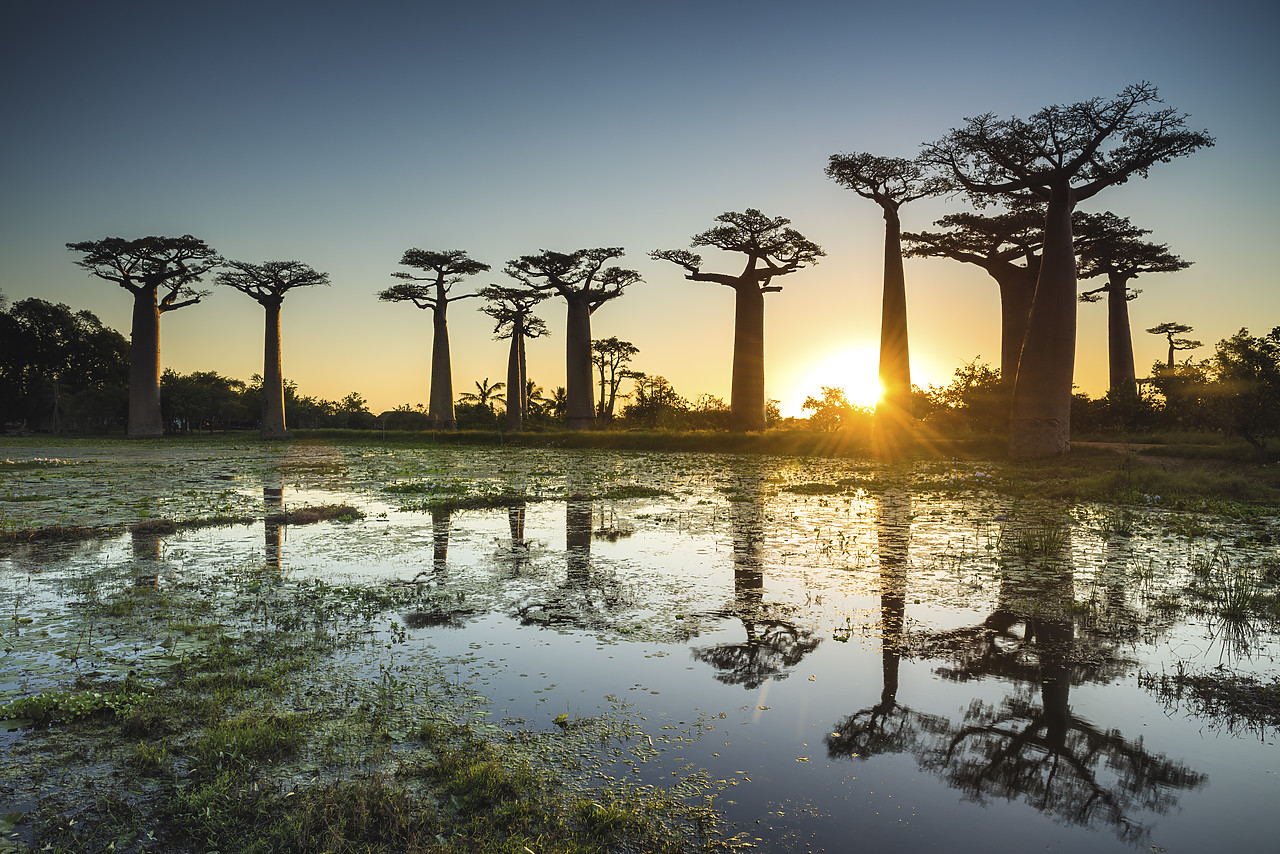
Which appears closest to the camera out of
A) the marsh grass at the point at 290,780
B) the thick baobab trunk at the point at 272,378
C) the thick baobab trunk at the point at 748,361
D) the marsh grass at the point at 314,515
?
the marsh grass at the point at 290,780

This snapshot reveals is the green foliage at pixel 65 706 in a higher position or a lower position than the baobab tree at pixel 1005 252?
lower

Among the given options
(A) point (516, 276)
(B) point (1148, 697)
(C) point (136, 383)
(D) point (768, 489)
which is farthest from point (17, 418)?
(B) point (1148, 697)

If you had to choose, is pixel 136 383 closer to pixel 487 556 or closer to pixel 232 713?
pixel 487 556

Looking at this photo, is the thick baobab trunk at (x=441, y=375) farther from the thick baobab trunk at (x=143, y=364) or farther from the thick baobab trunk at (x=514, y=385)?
the thick baobab trunk at (x=143, y=364)

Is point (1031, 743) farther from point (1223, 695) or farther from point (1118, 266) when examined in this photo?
point (1118, 266)

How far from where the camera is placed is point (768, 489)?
12492 mm

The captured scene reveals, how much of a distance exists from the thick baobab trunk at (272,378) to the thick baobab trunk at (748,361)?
2285 centimetres

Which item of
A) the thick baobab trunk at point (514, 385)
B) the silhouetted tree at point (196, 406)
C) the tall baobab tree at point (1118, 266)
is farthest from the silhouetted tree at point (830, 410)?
the silhouetted tree at point (196, 406)

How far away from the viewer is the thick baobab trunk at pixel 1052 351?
1509 centimetres

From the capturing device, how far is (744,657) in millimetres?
4023

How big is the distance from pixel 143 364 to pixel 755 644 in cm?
3767

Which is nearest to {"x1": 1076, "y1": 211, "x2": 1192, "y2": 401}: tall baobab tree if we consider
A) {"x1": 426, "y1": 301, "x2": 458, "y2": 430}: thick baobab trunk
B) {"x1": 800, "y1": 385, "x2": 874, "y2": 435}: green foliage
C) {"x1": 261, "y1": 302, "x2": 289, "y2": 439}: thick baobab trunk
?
{"x1": 800, "y1": 385, "x2": 874, "y2": 435}: green foliage

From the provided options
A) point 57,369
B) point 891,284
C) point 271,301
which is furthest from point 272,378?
point 891,284

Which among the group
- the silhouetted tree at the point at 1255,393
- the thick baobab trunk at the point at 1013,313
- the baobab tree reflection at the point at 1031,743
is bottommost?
the baobab tree reflection at the point at 1031,743
